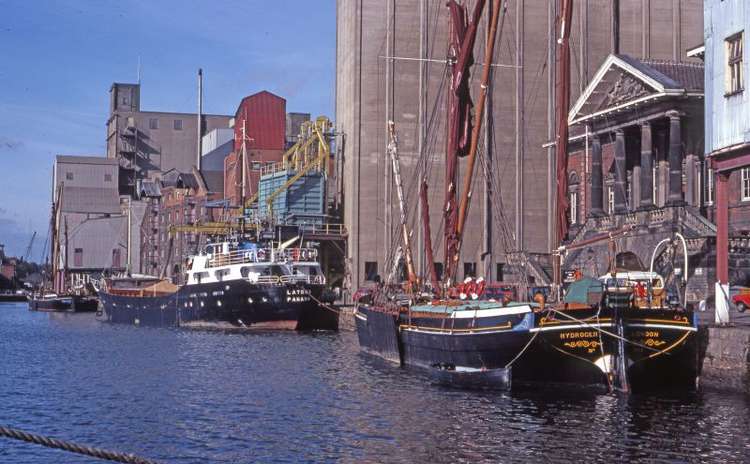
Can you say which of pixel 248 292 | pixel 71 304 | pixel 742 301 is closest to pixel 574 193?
pixel 248 292

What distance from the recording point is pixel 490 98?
93.6m

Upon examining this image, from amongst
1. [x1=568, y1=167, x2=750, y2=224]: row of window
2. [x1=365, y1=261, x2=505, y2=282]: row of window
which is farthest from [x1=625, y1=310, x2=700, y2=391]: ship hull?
[x1=365, y1=261, x2=505, y2=282]: row of window

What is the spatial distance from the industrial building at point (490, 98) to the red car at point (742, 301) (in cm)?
4380

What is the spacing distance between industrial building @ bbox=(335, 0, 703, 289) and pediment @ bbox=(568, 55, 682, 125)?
24266mm

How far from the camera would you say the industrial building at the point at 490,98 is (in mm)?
93000

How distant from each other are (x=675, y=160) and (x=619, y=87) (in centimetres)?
745

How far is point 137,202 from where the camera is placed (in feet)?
520

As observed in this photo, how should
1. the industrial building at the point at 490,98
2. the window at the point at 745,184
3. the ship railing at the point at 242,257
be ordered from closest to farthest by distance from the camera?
1. the window at the point at 745,184
2. the ship railing at the point at 242,257
3. the industrial building at the point at 490,98

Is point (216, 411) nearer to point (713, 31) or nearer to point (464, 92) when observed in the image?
point (464, 92)

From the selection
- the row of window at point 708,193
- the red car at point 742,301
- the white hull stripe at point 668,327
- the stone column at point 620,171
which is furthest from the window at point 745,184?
the white hull stripe at point 668,327

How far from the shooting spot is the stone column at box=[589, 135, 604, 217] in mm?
67625

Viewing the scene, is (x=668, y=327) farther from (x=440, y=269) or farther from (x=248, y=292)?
(x=440, y=269)

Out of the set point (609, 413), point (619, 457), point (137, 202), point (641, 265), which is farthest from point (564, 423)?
point (137, 202)

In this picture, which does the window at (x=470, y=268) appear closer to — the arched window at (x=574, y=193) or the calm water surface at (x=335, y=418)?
the arched window at (x=574, y=193)
